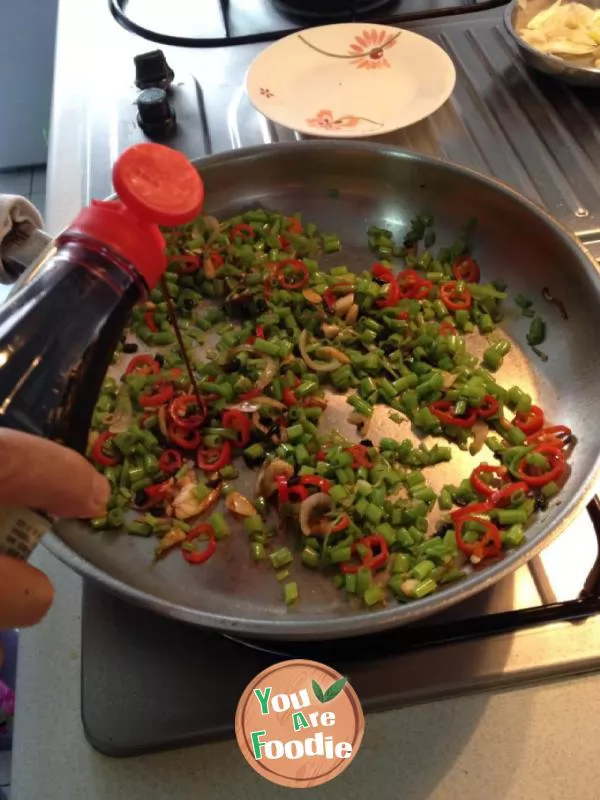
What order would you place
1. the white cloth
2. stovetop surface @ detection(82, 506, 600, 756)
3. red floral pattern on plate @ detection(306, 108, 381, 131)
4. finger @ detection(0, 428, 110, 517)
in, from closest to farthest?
1. finger @ detection(0, 428, 110, 517)
2. stovetop surface @ detection(82, 506, 600, 756)
3. the white cloth
4. red floral pattern on plate @ detection(306, 108, 381, 131)

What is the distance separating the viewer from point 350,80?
1229 millimetres

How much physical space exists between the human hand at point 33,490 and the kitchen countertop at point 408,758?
0.24 m

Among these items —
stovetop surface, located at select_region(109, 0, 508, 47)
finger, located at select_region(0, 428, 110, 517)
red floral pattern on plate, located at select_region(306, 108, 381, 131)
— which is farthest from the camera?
stovetop surface, located at select_region(109, 0, 508, 47)

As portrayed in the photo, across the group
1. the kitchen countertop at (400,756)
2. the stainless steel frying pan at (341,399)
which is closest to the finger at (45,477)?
the stainless steel frying pan at (341,399)

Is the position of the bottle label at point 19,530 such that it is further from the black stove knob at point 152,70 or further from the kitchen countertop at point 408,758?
the black stove knob at point 152,70

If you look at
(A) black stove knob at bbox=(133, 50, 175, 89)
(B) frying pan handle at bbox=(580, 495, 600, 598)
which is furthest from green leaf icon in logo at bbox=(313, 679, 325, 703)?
(A) black stove knob at bbox=(133, 50, 175, 89)

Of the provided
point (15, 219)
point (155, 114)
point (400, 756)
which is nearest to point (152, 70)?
point (155, 114)

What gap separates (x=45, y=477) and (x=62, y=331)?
152 mm

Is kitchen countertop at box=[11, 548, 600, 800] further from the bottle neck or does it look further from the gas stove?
the bottle neck

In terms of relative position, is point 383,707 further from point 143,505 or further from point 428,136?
point 428,136

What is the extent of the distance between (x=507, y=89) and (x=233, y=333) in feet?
2.39

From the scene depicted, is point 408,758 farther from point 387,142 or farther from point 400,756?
point 387,142

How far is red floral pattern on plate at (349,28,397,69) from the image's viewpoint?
124cm

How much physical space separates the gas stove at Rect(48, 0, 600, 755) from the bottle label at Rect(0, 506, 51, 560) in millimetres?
237
